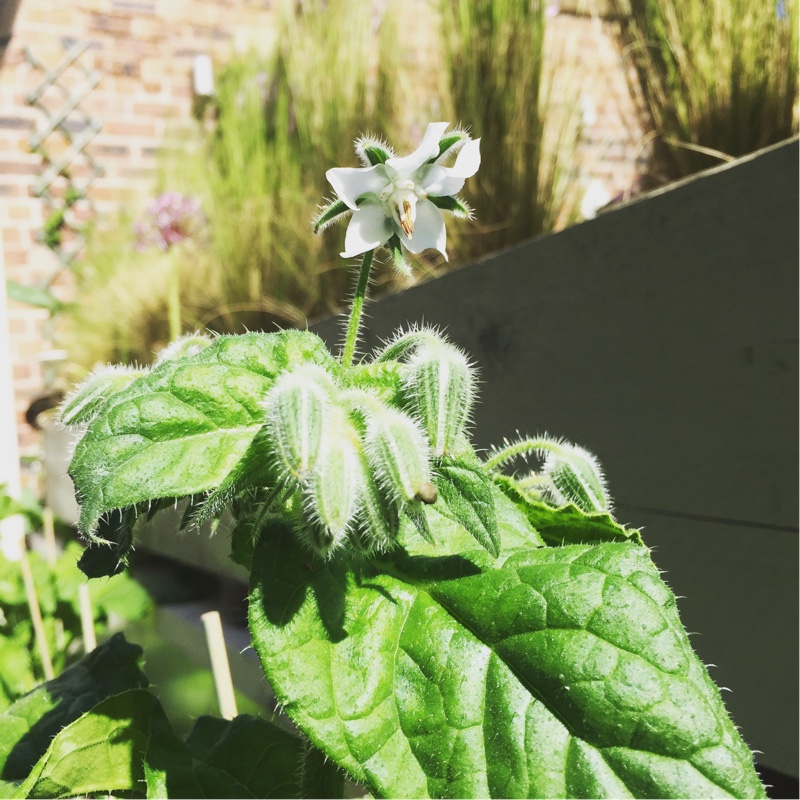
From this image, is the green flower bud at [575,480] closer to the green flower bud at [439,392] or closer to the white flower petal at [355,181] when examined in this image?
the green flower bud at [439,392]

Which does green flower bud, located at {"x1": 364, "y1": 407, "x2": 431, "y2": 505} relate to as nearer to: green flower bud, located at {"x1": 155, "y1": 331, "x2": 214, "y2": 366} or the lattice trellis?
green flower bud, located at {"x1": 155, "y1": 331, "x2": 214, "y2": 366}

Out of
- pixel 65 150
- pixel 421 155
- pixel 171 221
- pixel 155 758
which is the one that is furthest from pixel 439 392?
pixel 65 150

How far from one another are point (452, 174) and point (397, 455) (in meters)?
0.20

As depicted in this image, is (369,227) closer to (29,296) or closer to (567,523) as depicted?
(567,523)

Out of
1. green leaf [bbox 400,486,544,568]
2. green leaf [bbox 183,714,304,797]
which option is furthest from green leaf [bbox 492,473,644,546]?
green leaf [bbox 183,714,304,797]

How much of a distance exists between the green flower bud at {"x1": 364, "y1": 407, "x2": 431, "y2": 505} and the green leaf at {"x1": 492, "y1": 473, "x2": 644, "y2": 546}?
0.33 feet

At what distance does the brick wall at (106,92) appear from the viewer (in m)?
2.93

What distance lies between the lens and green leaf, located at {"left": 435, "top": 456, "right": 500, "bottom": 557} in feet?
1.14

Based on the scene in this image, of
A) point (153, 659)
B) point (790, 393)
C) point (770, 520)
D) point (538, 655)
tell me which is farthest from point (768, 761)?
point (153, 659)

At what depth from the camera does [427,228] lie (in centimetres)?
49

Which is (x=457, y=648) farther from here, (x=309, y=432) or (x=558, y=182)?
(x=558, y=182)

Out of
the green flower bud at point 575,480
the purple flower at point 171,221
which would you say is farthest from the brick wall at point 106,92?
the green flower bud at point 575,480

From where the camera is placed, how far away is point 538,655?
13.4 inches

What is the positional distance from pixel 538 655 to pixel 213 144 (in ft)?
8.96
